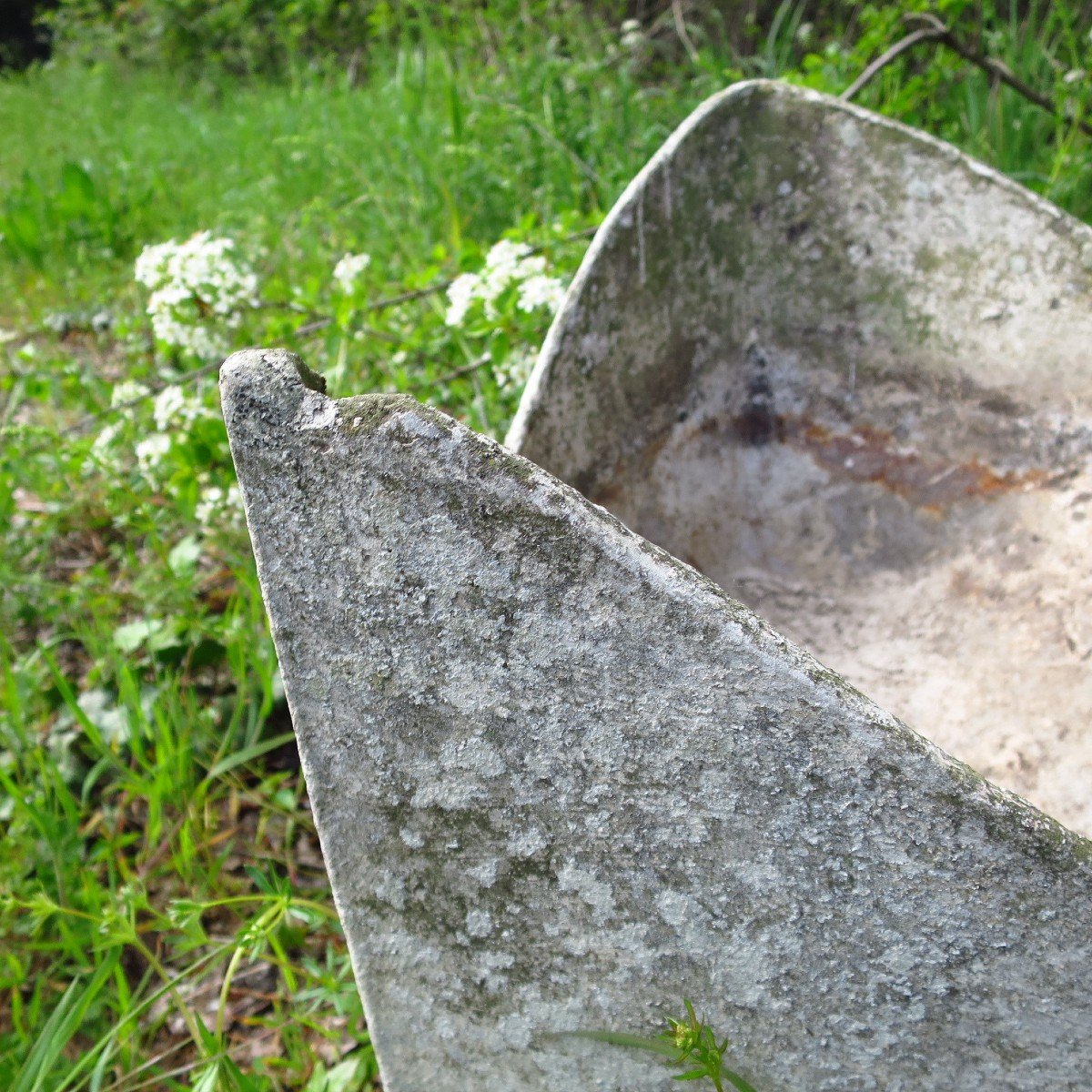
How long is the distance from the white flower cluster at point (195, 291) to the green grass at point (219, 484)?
0.37ft

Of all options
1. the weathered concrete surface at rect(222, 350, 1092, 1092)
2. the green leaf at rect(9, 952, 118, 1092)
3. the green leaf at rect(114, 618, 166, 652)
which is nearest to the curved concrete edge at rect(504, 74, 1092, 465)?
the weathered concrete surface at rect(222, 350, 1092, 1092)

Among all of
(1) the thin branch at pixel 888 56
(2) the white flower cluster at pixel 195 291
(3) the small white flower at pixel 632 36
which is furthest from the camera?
(3) the small white flower at pixel 632 36

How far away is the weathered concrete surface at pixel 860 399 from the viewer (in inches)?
53.1

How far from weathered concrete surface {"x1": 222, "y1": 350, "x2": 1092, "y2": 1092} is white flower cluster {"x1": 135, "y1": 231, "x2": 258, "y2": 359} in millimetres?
1226

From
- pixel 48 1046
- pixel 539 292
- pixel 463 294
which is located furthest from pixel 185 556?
pixel 48 1046

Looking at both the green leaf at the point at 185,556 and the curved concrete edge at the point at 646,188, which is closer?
the curved concrete edge at the point at 646,188

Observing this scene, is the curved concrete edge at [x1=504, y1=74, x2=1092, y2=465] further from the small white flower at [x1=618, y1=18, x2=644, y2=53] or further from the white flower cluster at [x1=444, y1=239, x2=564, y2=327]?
the small white flower at [x1=618, y1=18, x2=644, y2=53]

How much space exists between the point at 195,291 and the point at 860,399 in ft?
4.03

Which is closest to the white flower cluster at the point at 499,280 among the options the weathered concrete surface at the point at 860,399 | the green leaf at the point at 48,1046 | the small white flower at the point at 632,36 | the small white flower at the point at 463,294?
the small white flower at the point at 463,294

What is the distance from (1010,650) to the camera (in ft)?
4.48

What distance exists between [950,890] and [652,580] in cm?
29

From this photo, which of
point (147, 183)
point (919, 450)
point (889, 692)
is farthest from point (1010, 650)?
point (147, 183)

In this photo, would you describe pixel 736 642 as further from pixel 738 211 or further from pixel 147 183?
pixel 147 183

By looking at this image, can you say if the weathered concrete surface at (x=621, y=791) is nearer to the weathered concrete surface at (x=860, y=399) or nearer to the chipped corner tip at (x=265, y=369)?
the chipped corner tip at (x=265, y=369)
